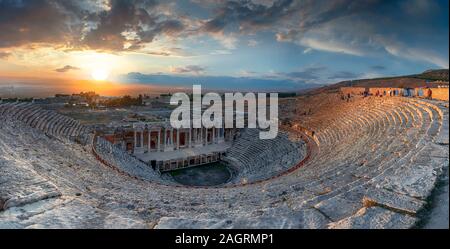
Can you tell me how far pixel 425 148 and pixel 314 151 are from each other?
1379 centimetres

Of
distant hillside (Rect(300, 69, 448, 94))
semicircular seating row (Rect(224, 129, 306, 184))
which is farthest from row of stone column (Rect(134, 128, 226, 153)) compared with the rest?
distant hillside (Rect(300, 69, 448, 94))

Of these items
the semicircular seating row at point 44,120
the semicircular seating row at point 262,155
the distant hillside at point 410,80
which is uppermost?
the distant hillside at point 410,80

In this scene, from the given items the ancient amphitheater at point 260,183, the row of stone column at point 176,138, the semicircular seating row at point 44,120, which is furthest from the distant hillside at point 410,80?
the semicircular seating row at point 44,120

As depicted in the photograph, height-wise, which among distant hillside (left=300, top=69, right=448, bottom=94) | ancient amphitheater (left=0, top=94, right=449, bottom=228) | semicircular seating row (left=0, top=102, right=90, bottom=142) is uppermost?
distant hillside (left=300, top=69, right=448, bottom=94)

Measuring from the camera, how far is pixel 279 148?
99.6 feet

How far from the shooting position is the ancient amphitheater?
673 centimetres

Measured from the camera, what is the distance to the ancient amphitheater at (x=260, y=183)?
6730 mm

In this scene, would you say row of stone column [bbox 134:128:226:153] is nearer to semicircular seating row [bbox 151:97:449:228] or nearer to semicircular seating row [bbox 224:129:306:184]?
semicircular seating row [bbox 224:129:306:184]

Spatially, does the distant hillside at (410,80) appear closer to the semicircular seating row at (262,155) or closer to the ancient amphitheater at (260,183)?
the semicircular seating row at (262,155)

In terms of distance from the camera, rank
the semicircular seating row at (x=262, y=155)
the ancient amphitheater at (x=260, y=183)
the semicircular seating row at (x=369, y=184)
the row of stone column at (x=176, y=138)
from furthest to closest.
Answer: the row of stone column at (x=176, y=138), the semicircular seating row at (x=262, y=155), the ancient amphitheater at (x=260, y=183), the semicircular seating row at (x=369, y=184)

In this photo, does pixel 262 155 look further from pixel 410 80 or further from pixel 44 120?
pixel 410 80

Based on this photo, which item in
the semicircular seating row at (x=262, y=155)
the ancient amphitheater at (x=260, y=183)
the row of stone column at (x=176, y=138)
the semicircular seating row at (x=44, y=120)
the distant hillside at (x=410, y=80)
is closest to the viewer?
the ancient amphitheater at (x=260, y=183)

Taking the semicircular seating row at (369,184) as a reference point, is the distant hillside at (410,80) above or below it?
above
